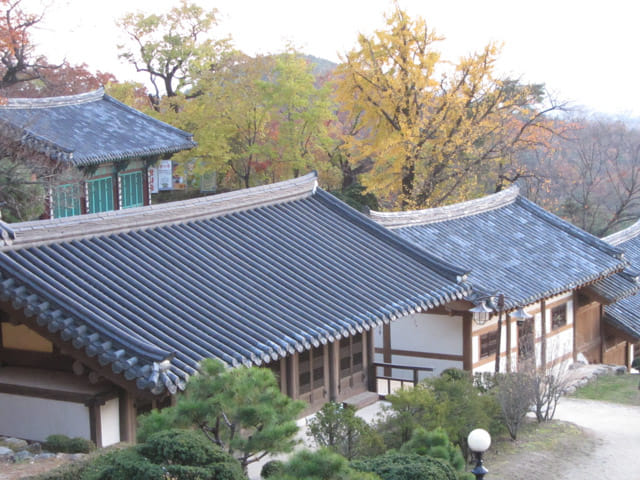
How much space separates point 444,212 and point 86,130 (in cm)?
1461

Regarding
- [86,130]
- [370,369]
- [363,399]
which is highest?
[86,130]

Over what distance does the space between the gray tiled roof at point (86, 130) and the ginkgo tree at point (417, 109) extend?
27.0 feet

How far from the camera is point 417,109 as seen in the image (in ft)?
112

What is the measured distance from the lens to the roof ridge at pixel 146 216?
11054 mm

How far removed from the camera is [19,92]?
138 ft

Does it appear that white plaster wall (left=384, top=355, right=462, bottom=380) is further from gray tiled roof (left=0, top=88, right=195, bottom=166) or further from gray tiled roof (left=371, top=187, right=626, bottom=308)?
gray tiled roof (left=0, top=88, right=195, bottom=166)

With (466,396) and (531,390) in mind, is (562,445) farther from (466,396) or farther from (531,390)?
(466,396)

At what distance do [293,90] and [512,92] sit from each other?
37.9 feet

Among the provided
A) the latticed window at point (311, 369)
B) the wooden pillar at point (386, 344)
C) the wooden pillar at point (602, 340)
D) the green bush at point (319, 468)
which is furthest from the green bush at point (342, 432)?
the wooden pillar at point (602, 340)

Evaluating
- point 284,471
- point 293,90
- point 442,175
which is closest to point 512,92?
point 442,175

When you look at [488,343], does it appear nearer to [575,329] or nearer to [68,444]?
[575,329]

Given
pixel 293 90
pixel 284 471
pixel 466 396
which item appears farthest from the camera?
pixel 293 90

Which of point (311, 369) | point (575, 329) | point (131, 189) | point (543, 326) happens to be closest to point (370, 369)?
point (311, 369)

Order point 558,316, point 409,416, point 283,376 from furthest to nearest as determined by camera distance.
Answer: point 558,316, point 283,376, point 409,416
